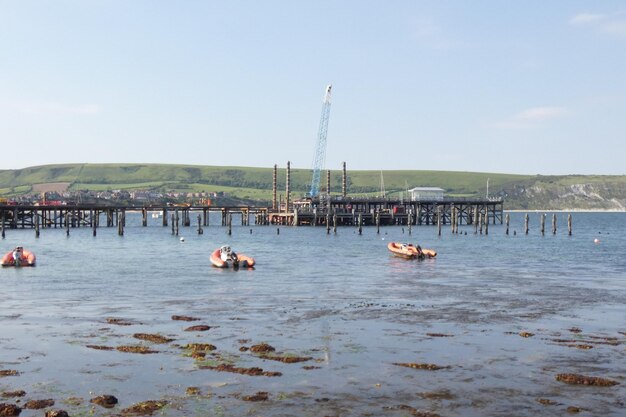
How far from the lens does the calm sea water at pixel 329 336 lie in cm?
2462

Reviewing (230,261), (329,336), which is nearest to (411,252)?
(230,261)

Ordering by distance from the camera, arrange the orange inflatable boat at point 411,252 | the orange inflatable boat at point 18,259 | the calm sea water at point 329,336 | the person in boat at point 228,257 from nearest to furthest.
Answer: the calm sea water at point 329,336, the person in boat at point 228,257, the orange inflatable boat at point 18,259, the orange inflatable boat at point 411,252

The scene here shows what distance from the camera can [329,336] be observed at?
115 ft

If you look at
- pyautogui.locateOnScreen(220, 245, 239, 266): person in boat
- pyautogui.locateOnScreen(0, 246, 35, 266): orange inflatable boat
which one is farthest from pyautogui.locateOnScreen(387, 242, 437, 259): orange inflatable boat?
pyautogui.locateOnScreen(0, 246, 35, 266): orange inflatable boat

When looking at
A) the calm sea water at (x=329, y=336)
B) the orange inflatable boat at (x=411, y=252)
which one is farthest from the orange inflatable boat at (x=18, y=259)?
the orange inflatable boat at (x=411, y=252)

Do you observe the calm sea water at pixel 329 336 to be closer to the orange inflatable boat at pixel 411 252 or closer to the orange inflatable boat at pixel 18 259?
the orange inflatable boat at pixel 18 259

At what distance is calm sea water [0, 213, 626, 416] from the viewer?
2462cm

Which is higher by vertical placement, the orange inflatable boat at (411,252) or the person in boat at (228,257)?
the person in boat at (228,257)

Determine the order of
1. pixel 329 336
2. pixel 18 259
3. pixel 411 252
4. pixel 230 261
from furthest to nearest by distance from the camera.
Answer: pixel 411 252 → pixel 18 259 → pixel 230 261 → pixel 329 336

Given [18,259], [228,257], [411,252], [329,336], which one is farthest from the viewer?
[411,252]

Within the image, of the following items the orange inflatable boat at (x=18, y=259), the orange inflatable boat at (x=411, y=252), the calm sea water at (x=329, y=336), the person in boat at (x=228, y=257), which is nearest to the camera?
the calm sea water at (x=329, y=336)

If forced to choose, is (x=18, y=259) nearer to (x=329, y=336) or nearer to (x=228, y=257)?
(x=228, y=257)

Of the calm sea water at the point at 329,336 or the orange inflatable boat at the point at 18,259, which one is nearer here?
the calm sea water at the point at 329,336

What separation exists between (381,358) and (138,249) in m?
76.9
